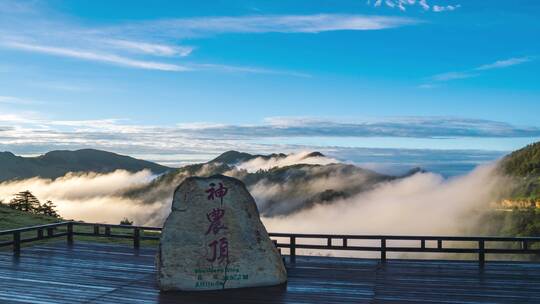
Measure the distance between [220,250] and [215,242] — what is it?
22 cm

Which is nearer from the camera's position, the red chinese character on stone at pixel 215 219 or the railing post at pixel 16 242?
the red chinese character on stone at pixel 215 219

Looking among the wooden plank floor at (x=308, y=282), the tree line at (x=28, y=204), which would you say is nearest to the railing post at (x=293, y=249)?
the wooden plank floor at (x=308, y=282)

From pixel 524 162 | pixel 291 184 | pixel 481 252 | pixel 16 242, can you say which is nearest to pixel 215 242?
pixel 481 252

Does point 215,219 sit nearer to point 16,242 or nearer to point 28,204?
point 16,242

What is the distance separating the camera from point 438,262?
50.4ft

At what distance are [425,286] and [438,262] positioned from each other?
308 centimetres

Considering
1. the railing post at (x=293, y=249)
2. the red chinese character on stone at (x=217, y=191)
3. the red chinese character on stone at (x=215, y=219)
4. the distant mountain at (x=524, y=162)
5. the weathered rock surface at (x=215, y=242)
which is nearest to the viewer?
the weathered rock surface at (x=215, y=242)

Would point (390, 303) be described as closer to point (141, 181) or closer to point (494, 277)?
point (494, 277)

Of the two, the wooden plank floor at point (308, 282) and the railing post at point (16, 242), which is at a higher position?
the railing post at point (16, 242)

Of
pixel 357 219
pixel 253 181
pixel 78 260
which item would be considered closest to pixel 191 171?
pixel 253 181

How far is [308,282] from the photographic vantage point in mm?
13023

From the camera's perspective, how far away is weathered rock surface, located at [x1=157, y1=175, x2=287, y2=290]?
1249 cm

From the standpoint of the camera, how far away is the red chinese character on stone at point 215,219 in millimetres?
12883

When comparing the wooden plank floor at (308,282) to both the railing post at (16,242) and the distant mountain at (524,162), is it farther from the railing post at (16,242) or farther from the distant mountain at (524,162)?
the distant mountain at (524,162)
